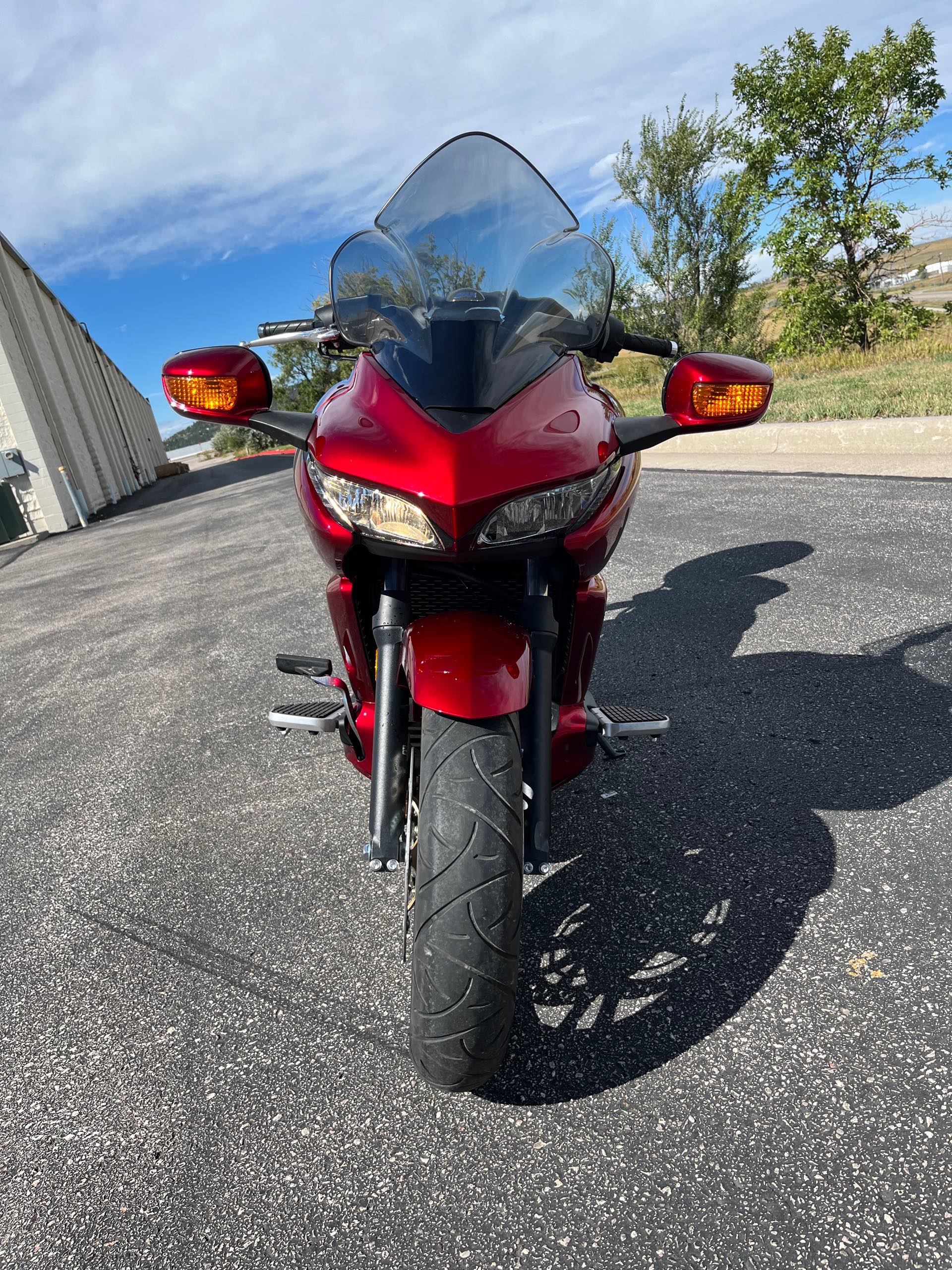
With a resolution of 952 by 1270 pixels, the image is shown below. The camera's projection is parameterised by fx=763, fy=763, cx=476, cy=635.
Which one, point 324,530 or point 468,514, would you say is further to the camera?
point 324,530

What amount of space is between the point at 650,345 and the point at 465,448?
5.14ft

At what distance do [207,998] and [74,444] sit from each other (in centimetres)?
2285

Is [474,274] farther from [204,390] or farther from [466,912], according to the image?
[466,912]

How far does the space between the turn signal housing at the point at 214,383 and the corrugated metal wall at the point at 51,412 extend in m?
17.7

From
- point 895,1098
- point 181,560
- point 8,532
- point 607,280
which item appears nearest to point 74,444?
point 8,532

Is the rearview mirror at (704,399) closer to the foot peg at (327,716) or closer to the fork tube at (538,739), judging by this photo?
the fork tube at (538,739)

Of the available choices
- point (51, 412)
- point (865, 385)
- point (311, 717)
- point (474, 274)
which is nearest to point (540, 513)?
point (474, 274)

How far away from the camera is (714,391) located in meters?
1.92

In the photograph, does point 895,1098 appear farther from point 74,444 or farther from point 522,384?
point 74,444

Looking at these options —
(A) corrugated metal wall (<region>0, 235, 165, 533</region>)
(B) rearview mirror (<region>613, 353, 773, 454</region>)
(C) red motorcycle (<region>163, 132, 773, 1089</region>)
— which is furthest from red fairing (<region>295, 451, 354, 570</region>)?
(A) corrugated metal wall (<region>0, 235, 165, 533</region>)

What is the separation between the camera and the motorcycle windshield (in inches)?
73.4

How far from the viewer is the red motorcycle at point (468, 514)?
1562 mm

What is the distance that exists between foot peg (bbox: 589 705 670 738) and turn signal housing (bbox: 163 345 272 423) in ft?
4.36

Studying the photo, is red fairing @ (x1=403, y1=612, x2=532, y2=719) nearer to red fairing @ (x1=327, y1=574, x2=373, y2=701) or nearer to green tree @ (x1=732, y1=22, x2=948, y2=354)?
red fairing @ (x1=327, y1=574, x2=373, y2=701)
